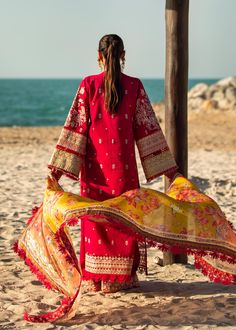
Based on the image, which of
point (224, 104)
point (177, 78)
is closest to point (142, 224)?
point (177, 78)

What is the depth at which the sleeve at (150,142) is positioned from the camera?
17.9ft

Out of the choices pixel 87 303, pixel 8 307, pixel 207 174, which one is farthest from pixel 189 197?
pixel 207 174

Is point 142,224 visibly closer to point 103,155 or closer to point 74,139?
point 103,155

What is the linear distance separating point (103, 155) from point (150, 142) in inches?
15.1

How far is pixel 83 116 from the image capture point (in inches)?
213

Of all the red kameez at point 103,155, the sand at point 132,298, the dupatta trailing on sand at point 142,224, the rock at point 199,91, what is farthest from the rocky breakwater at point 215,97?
the dupatta trailing on sand at point 142,224

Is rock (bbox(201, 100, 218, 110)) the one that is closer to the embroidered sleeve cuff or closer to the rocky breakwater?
the rocky breakwater

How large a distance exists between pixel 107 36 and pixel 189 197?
1.25 metres

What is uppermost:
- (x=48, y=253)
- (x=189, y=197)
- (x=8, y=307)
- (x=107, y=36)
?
(x=107, y=36)

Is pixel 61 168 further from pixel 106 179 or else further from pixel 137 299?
pixel 137 299

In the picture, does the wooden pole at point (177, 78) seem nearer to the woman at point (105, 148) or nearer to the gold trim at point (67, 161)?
the woman at point (105, 148)

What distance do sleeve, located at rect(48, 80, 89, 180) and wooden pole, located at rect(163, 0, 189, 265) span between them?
108cm

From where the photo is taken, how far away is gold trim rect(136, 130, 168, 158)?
554 cm

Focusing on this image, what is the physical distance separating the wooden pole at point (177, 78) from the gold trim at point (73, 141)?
3.58 ft
